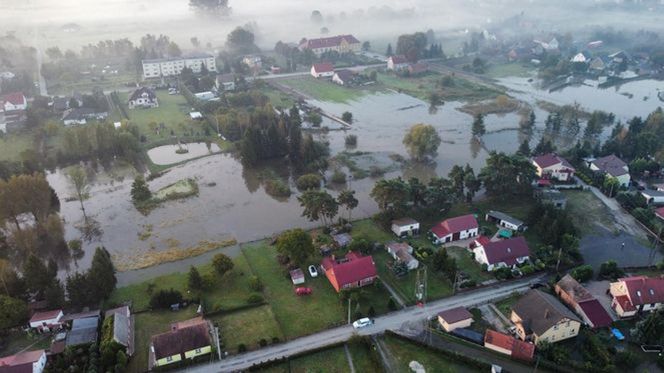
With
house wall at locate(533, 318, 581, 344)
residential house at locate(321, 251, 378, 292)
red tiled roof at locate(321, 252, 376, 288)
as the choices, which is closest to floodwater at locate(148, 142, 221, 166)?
residential house at locate(321, 251, 378, 292)

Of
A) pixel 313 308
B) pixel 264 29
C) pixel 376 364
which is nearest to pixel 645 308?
pixel 376 364

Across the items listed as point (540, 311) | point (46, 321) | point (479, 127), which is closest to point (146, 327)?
point (46, 321)

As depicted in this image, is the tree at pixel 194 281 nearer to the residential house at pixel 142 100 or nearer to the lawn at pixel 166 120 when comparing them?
the lawn at pixel 166 120

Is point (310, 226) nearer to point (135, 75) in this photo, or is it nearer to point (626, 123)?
point (626, 123)

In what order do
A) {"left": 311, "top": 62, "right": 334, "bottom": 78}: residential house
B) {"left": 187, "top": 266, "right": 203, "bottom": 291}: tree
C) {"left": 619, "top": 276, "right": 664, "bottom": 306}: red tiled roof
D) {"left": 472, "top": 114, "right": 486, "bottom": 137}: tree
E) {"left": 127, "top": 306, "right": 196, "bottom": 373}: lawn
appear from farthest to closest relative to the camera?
{"left": 311, "top": 62, "right": 334, "bottom": 78}: residential house → {"left": 472, "top": 114, "right": 486, "bottom": 137}: tree → {"left": 187, "top": 266, "right": 203, "bottom": 291}: tree → {"left": 619, "top": 276, "right": 664, "bottom": 306}: red tiled roof → {"left": 127, "top": 306, "right": 196, "bottom": 373}: lawn

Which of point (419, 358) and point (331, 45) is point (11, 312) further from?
point (331, 45)

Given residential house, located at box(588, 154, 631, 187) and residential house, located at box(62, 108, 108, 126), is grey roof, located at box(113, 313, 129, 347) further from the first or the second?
residential house, located at box(588, 154, 631, 187)
